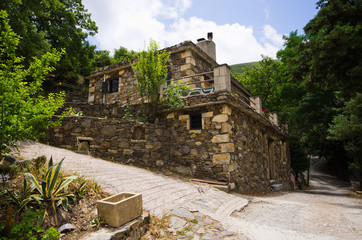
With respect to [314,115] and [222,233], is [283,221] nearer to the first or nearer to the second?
[222,233]

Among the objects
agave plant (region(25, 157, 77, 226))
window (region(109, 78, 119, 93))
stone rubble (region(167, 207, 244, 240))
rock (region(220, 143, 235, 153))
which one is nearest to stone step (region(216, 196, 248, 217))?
stone rubble (region(167, 207, 244, 240))

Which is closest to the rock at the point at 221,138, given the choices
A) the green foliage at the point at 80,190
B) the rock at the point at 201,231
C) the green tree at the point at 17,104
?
the rock at the point at 201,231

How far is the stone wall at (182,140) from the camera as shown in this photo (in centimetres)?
717

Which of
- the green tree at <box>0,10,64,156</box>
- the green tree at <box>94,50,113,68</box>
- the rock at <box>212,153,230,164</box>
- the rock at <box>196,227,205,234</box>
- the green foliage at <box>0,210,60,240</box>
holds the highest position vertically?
the green tree at <box>94,50,113,68</box>

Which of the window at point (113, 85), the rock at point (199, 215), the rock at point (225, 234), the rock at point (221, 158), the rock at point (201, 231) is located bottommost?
the rock at point (225, 234)

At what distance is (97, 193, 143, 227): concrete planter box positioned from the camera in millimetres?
2986

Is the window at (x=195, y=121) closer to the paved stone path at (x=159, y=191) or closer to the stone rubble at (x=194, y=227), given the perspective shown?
the paved stone path at (x=159, y=191)

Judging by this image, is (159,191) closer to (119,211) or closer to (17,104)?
(119,211)

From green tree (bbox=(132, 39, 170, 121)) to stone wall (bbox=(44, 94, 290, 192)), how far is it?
76cm

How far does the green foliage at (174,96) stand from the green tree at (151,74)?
0.32 metres

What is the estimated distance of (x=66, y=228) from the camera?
283 centimetres

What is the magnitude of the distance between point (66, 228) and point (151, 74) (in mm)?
5932

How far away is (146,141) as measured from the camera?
761 centimetres

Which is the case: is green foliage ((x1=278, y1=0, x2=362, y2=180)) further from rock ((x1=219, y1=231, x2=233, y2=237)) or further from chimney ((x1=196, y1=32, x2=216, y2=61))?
rock ((x1=219, y1=231, x2=233, y2=237))
